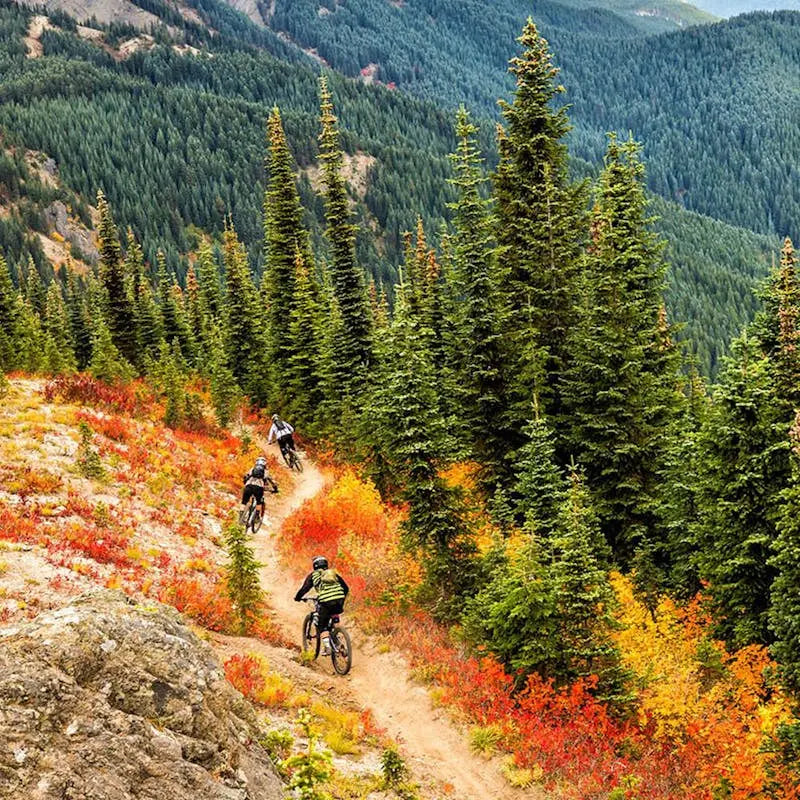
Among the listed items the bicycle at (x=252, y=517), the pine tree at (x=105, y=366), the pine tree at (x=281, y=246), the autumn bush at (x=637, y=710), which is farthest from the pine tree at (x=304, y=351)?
the autumn bush at (x=637, y=710)

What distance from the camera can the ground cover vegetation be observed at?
12984mm

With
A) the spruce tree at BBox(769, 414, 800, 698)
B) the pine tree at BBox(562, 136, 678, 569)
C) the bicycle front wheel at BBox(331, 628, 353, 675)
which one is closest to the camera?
the spruce tree at BBox(769, 414, 800, 698)

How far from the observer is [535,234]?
23.0 meters

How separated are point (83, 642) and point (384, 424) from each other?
38.4 ft

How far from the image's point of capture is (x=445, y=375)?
26.3 meters

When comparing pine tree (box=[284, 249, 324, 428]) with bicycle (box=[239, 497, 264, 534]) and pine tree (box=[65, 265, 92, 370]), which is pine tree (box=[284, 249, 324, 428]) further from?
pine tree (box=[65, 265, 92, 370])

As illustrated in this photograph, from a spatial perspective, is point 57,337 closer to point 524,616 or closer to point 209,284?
point 209,284

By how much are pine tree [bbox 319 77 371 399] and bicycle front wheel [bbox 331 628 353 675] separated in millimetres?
17875

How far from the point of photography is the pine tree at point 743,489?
48.3 feet

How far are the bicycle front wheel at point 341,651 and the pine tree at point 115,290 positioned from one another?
3749cm

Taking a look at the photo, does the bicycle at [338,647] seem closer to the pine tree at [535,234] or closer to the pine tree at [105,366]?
the pine tree at [535,234]

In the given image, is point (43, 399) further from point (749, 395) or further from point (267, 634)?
point (749, 395)

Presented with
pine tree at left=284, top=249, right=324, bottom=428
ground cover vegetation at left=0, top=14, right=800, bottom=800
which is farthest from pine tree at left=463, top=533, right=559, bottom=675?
pine tree at left=284, top=249, right=324, bottom=428

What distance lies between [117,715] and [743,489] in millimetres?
13823
